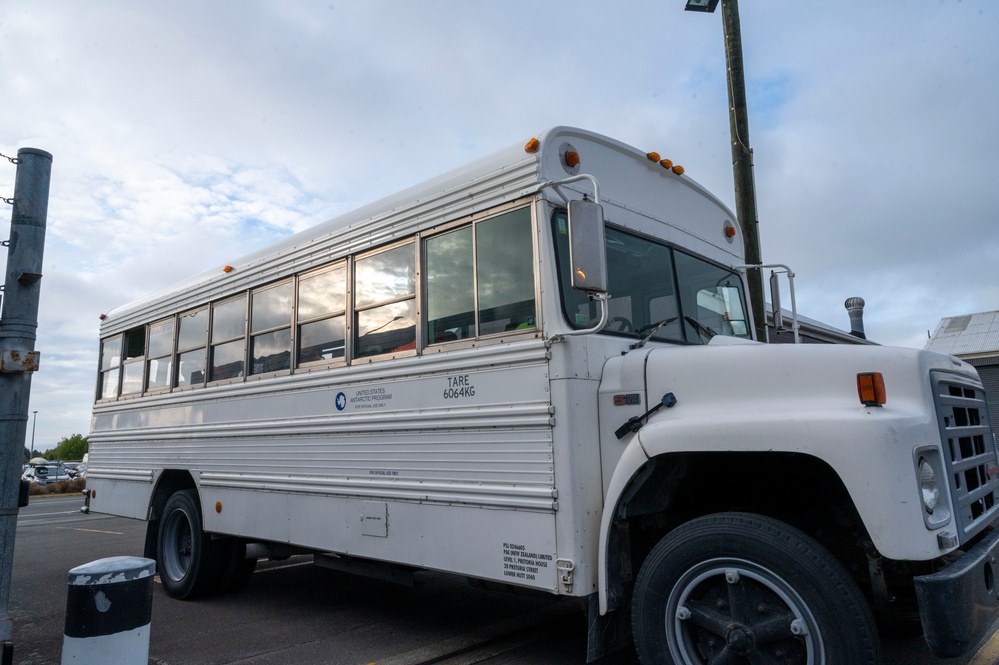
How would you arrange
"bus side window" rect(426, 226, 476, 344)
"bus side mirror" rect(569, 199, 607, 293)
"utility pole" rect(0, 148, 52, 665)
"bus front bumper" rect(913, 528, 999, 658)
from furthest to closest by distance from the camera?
1. "bus side window" rect(426, 226, 476, 344)
2. "utility pole" rect(0, 148, 52, 665)
3. "bus side mirror" rect(569, 199, 607, 293)
4. "bus front bumper" rect(913, 528, 999, 658)

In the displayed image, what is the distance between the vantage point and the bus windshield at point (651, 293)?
12.8 feet

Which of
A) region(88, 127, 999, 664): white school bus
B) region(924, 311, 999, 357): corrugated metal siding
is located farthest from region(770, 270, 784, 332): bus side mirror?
region(924, 311, 999, 357): corrugated metal siding

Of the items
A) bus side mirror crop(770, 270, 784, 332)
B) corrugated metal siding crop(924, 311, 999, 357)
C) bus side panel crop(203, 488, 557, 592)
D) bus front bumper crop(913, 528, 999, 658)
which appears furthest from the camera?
corrugated metal siding crop(924, 311, 999, 357)

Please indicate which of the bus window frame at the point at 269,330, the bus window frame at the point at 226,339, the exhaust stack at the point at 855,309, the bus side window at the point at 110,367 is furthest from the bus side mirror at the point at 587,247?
the exhaust stack at the point at 855,309

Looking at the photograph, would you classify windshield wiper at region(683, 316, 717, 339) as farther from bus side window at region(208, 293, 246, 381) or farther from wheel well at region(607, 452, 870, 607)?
bus side window at region(208, 293, 246, 381)

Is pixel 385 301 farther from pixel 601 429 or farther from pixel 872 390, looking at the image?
pixel 872 390

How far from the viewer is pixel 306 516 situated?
17.1 feet

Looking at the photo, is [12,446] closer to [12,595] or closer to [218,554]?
[218,554]

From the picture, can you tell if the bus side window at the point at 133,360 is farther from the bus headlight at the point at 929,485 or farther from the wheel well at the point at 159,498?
the bus headlight at the point at 929,485

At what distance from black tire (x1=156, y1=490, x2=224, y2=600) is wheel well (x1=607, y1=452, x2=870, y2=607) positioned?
13.7 feet

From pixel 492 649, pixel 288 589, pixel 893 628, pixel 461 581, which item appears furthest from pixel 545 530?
pixel 288 589

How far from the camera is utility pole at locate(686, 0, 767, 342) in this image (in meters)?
7.18

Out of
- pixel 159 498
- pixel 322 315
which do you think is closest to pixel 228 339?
pixel 322 315

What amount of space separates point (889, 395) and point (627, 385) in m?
1.17
